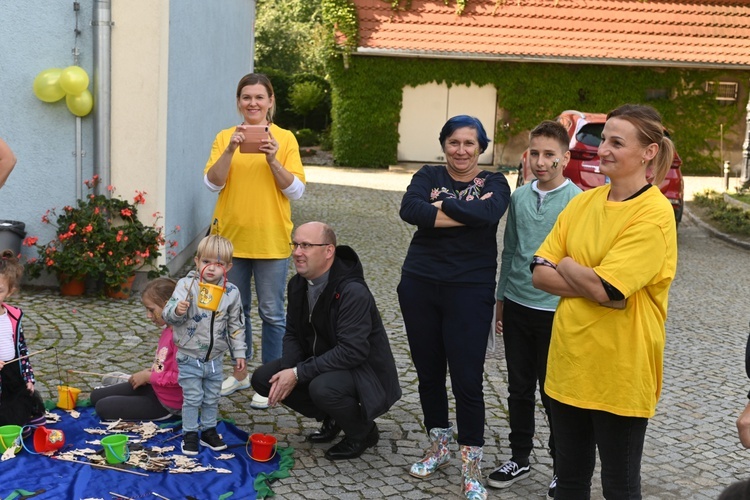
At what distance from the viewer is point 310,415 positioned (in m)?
4.96

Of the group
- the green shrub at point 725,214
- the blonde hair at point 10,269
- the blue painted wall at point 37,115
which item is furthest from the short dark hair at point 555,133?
the green shrub at point 725,214

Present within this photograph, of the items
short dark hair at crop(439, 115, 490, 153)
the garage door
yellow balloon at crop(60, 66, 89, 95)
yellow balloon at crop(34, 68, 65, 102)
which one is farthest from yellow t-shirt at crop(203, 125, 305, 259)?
the garage door

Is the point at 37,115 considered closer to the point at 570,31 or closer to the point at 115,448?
the point at 115,448

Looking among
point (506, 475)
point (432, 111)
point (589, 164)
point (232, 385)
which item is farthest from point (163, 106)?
point (432, 111)

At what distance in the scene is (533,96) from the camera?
77.0 feet

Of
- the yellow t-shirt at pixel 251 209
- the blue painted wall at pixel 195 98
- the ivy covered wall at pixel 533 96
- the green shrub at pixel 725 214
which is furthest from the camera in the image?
the ivy covered wall at pixel 533 96

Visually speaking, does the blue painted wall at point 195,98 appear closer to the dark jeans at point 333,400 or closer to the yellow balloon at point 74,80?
the yellow balloon at point 74,80

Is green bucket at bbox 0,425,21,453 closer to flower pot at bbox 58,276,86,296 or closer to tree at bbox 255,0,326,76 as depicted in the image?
flower pot at bbox 58,276,86,296

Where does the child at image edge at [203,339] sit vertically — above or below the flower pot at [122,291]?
above

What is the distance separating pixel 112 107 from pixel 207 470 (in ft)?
14.8

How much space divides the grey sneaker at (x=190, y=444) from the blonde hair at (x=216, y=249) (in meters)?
0.95

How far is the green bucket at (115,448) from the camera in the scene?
4.49 metres

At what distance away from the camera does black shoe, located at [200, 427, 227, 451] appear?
481 centimetres

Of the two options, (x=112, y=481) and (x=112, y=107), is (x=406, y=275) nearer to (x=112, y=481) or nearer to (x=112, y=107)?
(x=112, y=481)
